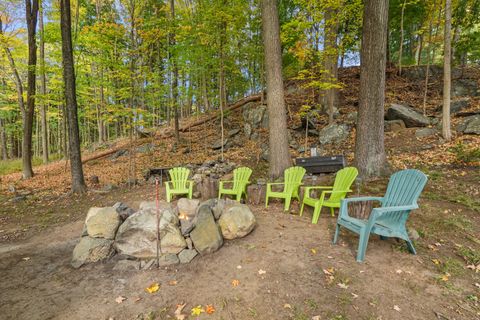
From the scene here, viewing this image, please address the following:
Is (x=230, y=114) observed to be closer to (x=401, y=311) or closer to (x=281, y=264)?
(x=281, y=264)

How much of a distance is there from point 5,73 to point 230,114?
10010mm

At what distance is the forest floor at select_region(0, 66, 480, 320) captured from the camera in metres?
1.92

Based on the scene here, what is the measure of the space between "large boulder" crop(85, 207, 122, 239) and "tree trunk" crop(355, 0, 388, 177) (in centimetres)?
419

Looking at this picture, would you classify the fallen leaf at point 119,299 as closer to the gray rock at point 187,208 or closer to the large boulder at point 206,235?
the large boulder at point 206,235

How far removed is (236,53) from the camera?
347 inches

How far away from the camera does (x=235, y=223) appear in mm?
3061

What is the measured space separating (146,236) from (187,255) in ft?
1.93

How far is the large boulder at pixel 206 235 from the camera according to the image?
9.34ft

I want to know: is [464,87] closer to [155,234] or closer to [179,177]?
[179,177]

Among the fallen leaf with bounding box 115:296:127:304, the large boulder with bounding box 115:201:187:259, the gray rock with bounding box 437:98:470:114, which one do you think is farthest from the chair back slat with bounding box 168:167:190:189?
the gray rock with bounding box 437:98:470:114

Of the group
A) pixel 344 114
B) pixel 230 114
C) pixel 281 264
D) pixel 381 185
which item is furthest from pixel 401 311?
pixel 230 114

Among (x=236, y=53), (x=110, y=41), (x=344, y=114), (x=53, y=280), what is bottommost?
(x=53, y=280)

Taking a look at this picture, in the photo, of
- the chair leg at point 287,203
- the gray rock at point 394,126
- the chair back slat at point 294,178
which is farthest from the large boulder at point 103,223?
the gray rock at point 394,126

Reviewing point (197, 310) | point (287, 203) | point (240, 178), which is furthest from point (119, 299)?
point (240, 178)
